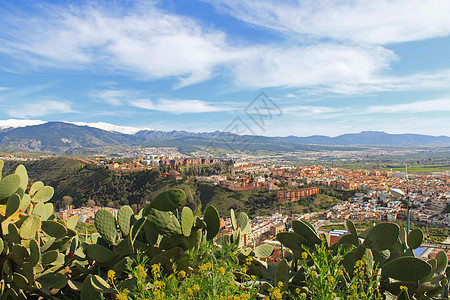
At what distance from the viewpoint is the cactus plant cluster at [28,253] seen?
1.39 m

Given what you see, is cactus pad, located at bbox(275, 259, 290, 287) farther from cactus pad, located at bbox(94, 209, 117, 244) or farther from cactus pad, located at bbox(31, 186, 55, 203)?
cactus pad, located at bbox(31, 186, 55, 203)

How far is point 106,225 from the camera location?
1583 millimetres

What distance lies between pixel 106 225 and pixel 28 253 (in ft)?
1.18

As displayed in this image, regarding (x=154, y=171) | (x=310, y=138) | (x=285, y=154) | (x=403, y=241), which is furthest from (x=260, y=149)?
(x=403, y=241)

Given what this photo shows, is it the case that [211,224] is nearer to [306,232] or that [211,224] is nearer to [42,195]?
[306,232]

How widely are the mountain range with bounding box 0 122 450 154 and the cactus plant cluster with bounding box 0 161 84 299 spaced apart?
307 ft

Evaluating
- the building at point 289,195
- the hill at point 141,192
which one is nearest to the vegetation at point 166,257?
the hill at point 141,192

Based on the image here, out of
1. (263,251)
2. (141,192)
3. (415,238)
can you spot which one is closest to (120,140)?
(141,192)

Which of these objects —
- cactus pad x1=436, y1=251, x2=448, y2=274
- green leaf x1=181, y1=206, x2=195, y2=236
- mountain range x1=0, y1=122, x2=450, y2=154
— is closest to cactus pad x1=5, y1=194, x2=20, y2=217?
green leaf x1=181, y1=206, x2=195, y2=236

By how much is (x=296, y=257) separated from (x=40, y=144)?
158 meters

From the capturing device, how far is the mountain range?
115 metres

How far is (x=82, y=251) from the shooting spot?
1.63 metres

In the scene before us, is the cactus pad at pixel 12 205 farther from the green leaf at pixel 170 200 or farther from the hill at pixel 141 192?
the hill at pixel 141 192

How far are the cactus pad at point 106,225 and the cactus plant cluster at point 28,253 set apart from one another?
20cm
